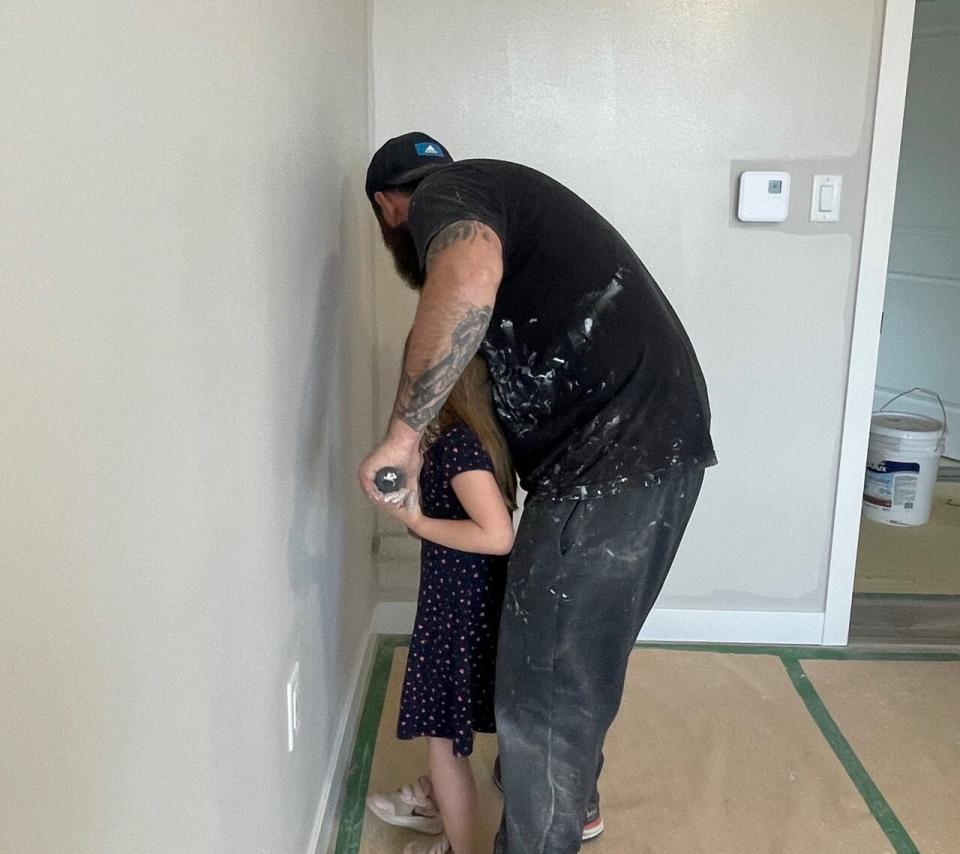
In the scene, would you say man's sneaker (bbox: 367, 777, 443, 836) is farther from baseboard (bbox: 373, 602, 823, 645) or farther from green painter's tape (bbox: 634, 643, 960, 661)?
green painter's tape (bbox: 634, 643, 960, 661)

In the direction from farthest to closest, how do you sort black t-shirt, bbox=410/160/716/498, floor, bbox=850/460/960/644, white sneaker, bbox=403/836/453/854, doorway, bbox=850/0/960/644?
doorway, bbox=850/0/960/644 → floor, bbox=850/460/960/644 → white sneaker, bbox=403/836/453/854 → black t-shirt, bbox=410/160/716/498

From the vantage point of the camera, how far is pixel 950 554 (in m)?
2.97

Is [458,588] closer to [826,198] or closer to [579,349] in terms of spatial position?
[579,349]

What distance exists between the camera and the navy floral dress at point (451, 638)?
142cm

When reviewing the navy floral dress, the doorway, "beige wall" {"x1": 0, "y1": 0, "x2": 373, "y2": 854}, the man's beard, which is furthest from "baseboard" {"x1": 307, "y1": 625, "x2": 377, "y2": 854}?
the doorway

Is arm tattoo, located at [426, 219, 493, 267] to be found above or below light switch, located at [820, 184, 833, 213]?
below

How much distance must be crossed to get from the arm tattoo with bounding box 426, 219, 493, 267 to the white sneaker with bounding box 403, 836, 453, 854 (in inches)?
40.3

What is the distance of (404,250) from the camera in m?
1.44

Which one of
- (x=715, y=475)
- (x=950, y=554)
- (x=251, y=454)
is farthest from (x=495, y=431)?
(x=950, y=554)

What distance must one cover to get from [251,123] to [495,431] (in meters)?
0.55

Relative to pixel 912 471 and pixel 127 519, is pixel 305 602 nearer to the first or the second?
pixel 127 519

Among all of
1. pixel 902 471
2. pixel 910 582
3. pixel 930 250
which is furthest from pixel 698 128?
pixel 930 250

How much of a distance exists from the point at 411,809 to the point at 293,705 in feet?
1.55

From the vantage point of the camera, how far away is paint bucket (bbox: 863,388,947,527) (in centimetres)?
314
